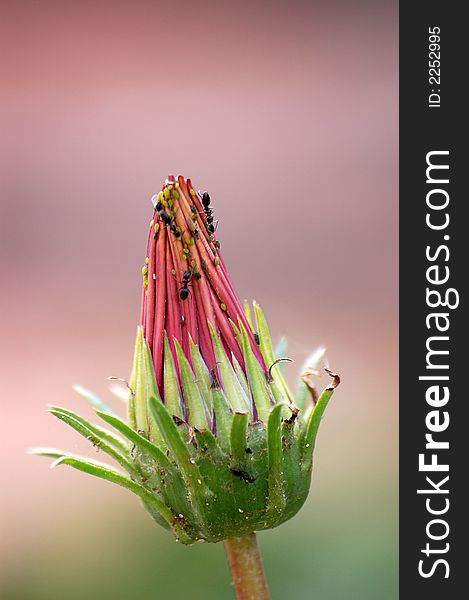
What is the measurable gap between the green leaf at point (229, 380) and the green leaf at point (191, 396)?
0.05 metres

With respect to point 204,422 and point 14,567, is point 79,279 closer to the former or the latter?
point 14,567

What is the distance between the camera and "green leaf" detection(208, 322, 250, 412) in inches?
67.0

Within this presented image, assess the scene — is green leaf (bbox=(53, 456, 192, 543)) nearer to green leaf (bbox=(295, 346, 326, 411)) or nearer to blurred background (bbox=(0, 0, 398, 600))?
green leaf (bbox=(295, 346, 326, 411))

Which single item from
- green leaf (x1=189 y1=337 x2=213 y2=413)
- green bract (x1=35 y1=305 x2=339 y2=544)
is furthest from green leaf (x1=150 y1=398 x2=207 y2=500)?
green leaf (x1=189 y1=337 x2=213 y2=413)

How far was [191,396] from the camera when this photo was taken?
5.53 ft

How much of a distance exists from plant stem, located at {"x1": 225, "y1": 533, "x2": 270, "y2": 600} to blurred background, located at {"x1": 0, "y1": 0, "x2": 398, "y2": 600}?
1.97 metres

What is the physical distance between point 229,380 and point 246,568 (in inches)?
15.0

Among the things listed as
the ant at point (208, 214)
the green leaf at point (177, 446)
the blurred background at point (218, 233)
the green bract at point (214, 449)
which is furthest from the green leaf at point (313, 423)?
the blurred background at point (218, 233)

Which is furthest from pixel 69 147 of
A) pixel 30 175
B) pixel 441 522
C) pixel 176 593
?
pixel 441 522

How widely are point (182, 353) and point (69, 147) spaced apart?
8670mm

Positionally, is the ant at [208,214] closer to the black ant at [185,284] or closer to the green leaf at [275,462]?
the black ant at [185,284]

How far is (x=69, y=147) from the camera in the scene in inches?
394

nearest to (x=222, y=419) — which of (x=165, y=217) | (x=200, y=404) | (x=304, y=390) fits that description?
(x=200, y=404)

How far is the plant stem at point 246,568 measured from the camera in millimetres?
1778
